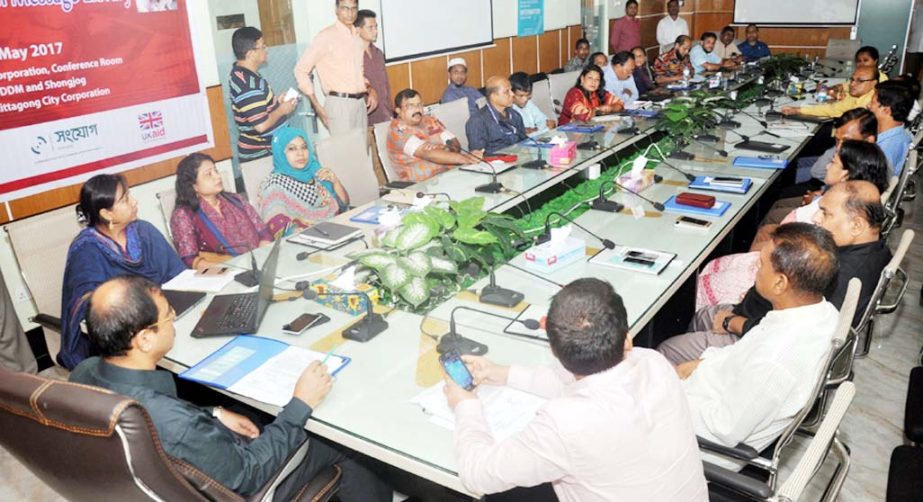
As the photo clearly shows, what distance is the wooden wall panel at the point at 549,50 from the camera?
821 centimetres

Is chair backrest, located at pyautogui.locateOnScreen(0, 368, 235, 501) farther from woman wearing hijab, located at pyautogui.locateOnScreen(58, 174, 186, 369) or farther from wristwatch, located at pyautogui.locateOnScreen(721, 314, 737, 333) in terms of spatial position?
wristwatch, located at pyautogui.locateOnScreen(721, 314, 737, 333)

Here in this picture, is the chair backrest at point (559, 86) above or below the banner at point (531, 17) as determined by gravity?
below

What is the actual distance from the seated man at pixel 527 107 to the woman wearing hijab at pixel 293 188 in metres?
1.92

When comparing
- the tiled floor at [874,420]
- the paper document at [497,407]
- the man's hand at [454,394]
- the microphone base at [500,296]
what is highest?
the man's hand at [454,394]

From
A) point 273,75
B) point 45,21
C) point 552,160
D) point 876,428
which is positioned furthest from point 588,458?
point 273,75

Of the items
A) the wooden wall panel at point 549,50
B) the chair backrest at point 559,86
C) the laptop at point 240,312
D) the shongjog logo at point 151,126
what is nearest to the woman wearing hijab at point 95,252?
the laptop at point 240,312

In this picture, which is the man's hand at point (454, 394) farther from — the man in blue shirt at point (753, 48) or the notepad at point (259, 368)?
the man in blue shirt at point (753, 48)

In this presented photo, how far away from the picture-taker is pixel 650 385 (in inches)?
52.8

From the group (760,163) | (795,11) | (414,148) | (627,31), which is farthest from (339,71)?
(795,11)

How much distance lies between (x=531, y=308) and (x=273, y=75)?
3.47m

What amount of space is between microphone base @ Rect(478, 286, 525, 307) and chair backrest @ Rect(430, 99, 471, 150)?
275cm

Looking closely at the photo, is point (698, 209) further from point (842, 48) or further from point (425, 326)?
point (842, 48)

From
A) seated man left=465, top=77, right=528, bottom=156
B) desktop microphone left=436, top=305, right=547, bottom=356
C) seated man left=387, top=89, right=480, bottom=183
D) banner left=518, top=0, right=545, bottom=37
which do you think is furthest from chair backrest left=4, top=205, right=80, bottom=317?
banner left=518, top=0, right=545, bottom=37

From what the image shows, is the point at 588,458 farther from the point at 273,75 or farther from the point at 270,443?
the point at 273,75
